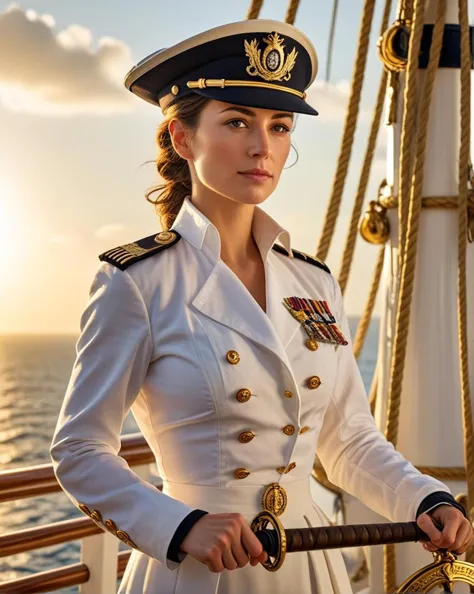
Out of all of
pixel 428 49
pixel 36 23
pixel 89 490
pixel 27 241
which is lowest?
pixel 89 490

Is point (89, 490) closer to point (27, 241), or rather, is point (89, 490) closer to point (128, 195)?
point (27, 241)

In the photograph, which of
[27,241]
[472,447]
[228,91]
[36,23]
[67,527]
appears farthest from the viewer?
[36,23]

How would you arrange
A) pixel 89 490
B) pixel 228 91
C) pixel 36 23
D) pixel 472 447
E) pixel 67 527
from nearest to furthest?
pixel 89 490 < pixel 228 91 < pixel 67 527 < pixel 472 447 < pixel 36 23

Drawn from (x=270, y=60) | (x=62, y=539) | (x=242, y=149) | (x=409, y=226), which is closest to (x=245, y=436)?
(x=242, y=149)

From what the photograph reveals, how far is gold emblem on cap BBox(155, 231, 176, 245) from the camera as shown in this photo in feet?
4.90

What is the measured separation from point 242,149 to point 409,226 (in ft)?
3.68

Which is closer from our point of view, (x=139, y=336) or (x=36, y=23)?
(x=139, y=336)

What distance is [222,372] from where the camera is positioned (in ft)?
4.51

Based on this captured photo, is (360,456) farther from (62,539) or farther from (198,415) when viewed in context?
(62,539)

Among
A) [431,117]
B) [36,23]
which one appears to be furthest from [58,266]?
[431,117]

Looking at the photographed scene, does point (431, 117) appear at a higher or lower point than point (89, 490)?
higher

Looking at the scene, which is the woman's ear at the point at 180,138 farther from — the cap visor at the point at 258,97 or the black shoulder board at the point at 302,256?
the black shoulder board at the point at 302,256

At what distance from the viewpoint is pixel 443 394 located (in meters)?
2.54

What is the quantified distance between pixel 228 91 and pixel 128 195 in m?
40.4
